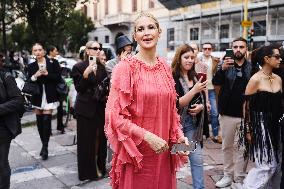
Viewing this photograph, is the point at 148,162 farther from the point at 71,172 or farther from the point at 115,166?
the point at 71,172

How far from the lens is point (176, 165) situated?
119 inches

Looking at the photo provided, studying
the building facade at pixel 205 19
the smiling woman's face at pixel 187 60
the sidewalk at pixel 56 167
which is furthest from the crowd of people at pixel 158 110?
the building facade at pixel 205 19

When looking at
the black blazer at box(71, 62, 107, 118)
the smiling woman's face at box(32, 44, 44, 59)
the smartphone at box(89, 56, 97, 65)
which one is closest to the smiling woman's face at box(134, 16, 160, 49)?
the smartphone at box(89, 56, 97, 65)

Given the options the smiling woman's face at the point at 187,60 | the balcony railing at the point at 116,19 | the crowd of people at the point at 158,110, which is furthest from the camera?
the balcony railing at the point at 116,19

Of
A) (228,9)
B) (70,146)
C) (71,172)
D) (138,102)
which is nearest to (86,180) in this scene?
(71,172)

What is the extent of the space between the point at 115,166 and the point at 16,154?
4375 mm

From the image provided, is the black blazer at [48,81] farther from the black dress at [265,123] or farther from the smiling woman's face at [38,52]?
the black dress at [265,123]

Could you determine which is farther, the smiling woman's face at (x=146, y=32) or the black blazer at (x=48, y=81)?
the black blazer at (x=48, y=81)

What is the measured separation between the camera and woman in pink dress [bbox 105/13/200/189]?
104 inches

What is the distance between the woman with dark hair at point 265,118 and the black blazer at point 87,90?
1.95 m

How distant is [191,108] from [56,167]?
8.66ft

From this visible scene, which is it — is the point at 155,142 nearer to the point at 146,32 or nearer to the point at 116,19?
the point at 146,32

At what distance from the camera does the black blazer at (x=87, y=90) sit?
16.7ft

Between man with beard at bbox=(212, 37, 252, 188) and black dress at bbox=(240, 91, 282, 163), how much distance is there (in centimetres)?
55
